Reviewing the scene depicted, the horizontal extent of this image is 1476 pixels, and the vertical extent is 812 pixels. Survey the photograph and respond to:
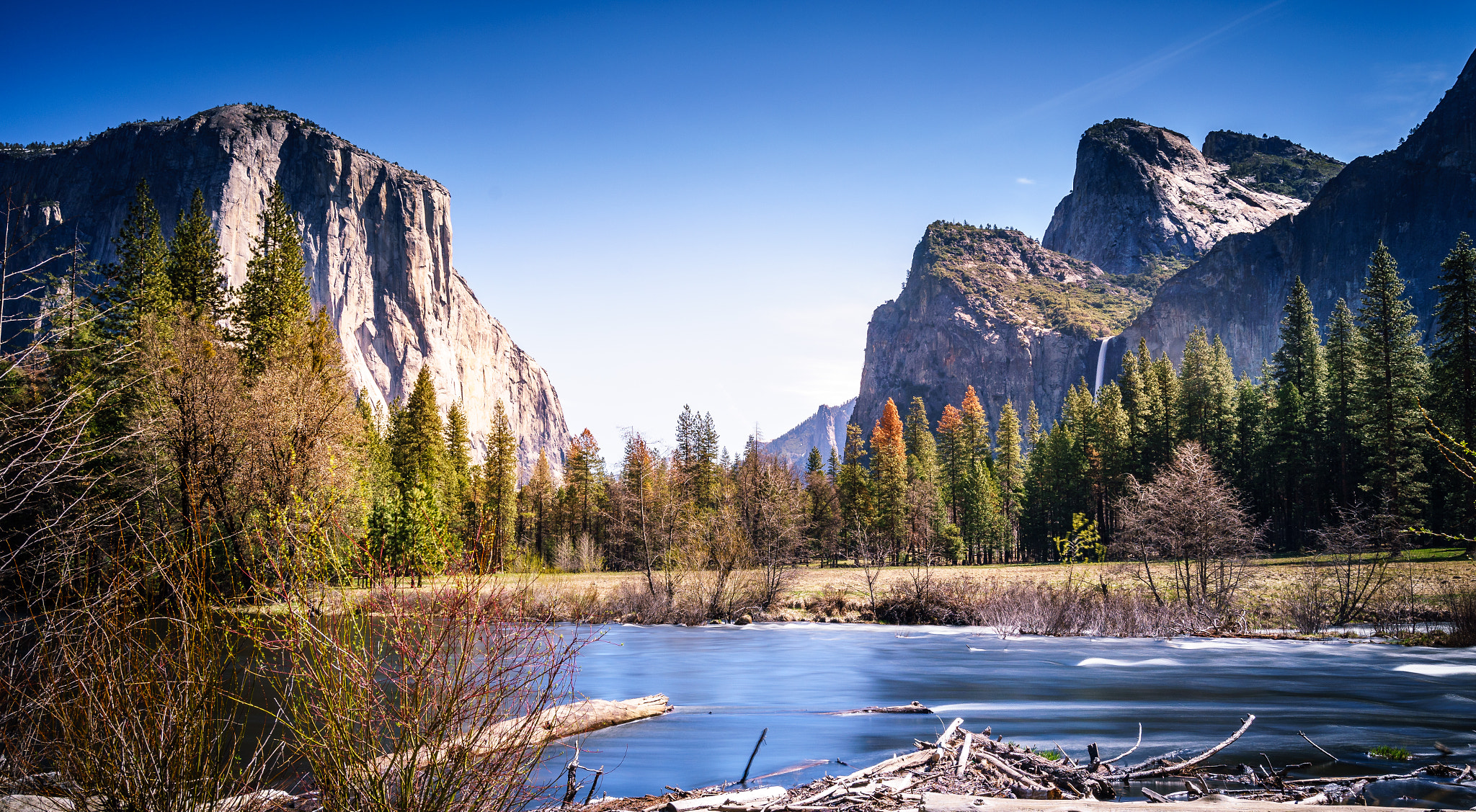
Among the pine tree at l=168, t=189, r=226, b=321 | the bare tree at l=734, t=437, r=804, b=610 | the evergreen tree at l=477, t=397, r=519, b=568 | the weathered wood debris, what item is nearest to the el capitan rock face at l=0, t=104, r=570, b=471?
the evergreen tree at l=477, t=397, r=519, b=568

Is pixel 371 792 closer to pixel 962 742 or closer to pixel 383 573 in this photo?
pixel 383 573

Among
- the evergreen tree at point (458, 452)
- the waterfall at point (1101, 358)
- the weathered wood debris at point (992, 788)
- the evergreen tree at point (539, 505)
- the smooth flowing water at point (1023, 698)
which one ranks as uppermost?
the waterfall at point (1101, 358)

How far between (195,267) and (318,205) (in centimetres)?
13719

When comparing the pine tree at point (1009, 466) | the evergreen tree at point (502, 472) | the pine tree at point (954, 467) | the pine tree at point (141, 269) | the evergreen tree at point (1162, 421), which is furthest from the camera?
the pine tree at point (1009, 466)

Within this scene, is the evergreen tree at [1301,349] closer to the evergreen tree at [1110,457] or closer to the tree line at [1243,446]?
the tree line at [1243,446]

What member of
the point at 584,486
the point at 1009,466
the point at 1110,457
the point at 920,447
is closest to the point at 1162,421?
the point at 1110,457

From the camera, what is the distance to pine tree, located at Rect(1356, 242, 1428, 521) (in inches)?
1794

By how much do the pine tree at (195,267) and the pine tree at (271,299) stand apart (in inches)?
46.3

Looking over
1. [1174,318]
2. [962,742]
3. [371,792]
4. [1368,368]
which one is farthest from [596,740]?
[1174,318]

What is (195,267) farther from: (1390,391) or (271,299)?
(1390,391)

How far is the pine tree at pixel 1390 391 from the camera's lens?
45.6 m

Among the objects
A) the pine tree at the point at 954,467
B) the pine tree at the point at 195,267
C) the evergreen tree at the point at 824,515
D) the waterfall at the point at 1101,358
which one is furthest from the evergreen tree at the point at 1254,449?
the waterfall at the point at 1101,358

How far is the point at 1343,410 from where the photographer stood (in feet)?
182

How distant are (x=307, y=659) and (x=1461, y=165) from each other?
162 meters
